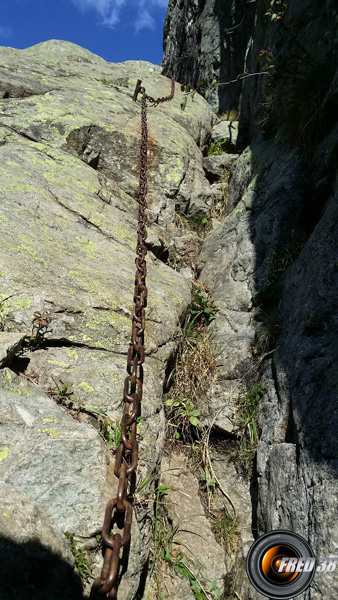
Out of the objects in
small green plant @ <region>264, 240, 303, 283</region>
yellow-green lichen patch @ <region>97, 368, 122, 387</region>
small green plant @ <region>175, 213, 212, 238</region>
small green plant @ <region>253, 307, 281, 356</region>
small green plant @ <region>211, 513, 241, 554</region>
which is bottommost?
small green plant @ <region>211, 513, 241, 554</region>

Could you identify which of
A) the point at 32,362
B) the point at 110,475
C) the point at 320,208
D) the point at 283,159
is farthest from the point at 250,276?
the point at 110,475

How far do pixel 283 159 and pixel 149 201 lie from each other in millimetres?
1970

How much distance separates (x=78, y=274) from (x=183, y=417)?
1663mm

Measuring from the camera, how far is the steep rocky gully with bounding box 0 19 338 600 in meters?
2.23

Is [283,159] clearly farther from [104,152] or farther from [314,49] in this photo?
[104,152]

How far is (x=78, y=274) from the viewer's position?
3.96 metres

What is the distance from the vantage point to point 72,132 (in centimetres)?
618

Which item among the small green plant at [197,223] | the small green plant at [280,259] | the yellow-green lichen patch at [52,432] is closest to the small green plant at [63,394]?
the yellow-green lichen patch at [52,432]

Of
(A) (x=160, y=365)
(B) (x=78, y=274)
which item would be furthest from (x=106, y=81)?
(A) (x=160, y=365)

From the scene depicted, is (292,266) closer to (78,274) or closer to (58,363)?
(78,274)

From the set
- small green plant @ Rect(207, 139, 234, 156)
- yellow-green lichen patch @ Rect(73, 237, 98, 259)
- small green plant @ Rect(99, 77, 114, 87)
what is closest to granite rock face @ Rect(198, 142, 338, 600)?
yellow-green lichen patch @ Rect(73, 237, 98, 259)

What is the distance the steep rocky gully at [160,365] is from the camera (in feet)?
7.31

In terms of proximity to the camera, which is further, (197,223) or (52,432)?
(197,223)

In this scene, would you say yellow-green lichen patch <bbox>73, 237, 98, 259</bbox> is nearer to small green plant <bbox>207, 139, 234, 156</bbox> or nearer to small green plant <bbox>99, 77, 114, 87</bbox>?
small green plant <bbox>207, 139, 234, 156</bbox>
